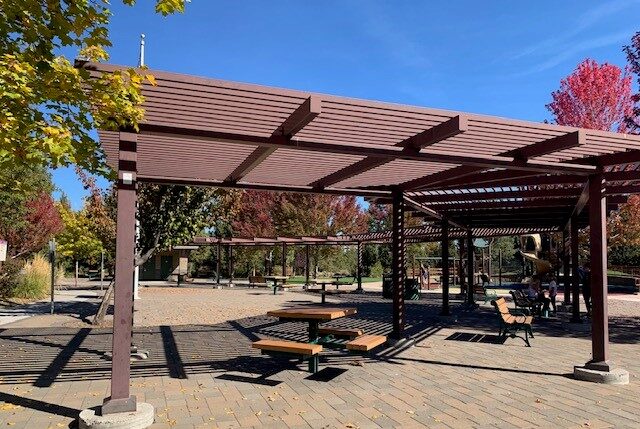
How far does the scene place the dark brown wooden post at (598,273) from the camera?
663 centimetres

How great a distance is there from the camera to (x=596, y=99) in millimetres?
23594

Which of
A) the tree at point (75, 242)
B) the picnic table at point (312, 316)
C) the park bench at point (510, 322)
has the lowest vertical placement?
the park bench at point (510, 322)

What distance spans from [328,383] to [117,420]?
2.64 m

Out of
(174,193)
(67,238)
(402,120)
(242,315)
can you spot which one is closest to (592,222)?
(402,120)

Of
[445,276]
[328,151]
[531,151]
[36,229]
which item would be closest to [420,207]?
[445,276]

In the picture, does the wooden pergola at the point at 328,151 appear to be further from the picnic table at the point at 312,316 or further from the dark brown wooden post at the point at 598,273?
the picnic table at the point at 312,316

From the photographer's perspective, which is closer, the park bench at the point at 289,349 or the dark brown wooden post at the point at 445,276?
the park bench at the point at 289,349

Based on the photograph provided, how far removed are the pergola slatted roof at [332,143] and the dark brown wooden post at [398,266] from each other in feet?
1.34

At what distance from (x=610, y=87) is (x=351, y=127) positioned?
23420 millimetres

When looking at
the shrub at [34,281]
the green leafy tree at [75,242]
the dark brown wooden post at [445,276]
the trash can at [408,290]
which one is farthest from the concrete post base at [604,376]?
the green leafy tree at [75,242]

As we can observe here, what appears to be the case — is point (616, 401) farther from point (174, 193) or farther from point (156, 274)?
point (156, 274)

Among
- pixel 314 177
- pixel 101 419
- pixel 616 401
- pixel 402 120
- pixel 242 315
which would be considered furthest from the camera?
pixel 242 315

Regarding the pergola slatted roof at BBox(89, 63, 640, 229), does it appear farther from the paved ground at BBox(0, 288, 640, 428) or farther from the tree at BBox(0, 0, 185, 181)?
the paved ground at BBox(0, 288, 640, 428)

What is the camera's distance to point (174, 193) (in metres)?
11.2
